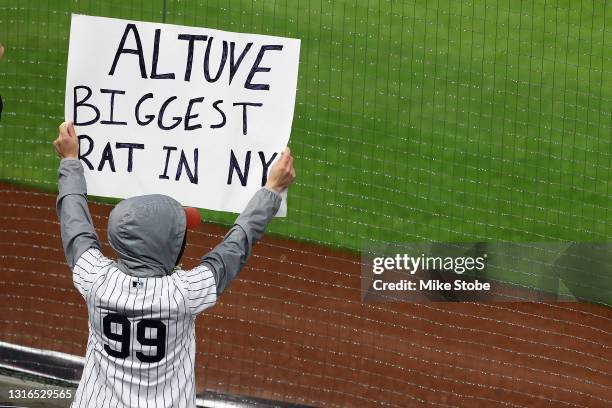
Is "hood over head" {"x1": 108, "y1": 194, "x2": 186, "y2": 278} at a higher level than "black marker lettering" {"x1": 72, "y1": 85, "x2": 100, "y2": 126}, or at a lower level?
lower

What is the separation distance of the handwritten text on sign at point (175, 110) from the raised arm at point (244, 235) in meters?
0.66

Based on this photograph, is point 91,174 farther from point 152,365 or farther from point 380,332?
point 380,332

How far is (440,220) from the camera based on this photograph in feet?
26.9

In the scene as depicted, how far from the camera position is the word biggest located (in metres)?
4.08

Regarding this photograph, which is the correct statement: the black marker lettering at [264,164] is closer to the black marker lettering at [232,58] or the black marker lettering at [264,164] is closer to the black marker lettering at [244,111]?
the black marker lettering at [244,111]

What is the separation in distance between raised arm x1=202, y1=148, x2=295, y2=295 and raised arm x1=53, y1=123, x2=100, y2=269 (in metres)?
0.34

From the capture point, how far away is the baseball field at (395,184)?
7.42 m

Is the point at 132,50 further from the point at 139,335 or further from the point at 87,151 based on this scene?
the point at 139,335

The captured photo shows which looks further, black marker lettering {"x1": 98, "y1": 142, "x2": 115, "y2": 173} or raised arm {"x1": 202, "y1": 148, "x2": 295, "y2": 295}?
black marker lettering {"x1": 98, "y1": 142, "x2": 115, "y2": 173}

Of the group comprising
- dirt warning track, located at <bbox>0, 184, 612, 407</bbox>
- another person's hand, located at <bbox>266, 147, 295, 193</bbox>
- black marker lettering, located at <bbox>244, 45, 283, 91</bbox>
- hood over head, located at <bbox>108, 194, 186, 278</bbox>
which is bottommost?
dirt warning track, located at <bbox>0, 184, 612, 407</bbox>

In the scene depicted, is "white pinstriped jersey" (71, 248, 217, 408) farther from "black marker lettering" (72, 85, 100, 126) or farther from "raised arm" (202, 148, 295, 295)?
"black marker lettering" (72, 85, 100, 126)

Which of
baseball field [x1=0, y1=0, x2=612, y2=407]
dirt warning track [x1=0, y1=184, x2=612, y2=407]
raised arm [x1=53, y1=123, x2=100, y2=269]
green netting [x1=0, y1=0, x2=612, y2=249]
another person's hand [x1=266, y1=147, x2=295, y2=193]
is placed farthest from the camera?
green netting [x1=0, y1=0, x2=612, y2=249]

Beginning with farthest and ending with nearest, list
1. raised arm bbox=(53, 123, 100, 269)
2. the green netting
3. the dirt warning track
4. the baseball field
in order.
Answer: the green netting
the baseball field
the dirt warning track
raised arm bbox=(53, 123, 100, 269)

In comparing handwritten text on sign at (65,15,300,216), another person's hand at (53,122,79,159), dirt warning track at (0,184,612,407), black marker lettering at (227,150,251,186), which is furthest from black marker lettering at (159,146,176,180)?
dirt warning track at (0,184,612,407)
